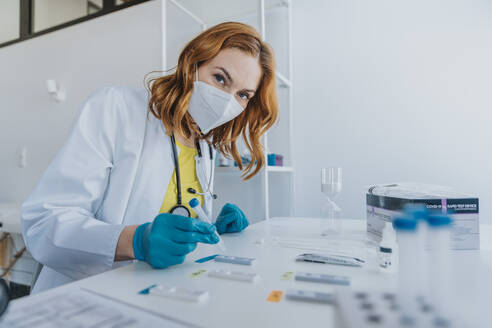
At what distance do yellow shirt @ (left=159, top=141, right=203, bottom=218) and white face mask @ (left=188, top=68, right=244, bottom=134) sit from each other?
13 cm

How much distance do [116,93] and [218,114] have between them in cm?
33

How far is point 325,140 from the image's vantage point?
1.67 meters

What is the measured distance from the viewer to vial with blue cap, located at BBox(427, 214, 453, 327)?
24 centimetres

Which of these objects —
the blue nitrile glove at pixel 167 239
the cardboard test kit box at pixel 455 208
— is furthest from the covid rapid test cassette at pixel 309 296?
the cardboard test kit box at pixel 455 208

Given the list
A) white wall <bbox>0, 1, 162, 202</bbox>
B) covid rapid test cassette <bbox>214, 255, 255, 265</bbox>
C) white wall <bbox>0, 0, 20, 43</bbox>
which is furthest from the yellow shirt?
white wall <bbox>0, 0, 20, 43</bbox>

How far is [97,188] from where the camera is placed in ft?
2.64

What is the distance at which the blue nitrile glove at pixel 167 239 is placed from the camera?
21.9 inches

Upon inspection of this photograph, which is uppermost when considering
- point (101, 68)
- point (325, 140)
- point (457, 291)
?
point (101, 68)

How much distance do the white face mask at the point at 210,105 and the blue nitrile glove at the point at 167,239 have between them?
0.46m

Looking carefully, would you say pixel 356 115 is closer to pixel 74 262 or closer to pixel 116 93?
pixel 116 93

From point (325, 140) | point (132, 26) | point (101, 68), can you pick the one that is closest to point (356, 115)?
point (325, 140)

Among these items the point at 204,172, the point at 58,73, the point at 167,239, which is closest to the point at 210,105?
the point at 204,172

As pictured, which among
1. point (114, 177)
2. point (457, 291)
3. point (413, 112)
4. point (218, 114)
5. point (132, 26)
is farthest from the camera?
point (132, 26)

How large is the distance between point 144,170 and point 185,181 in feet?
0.61
